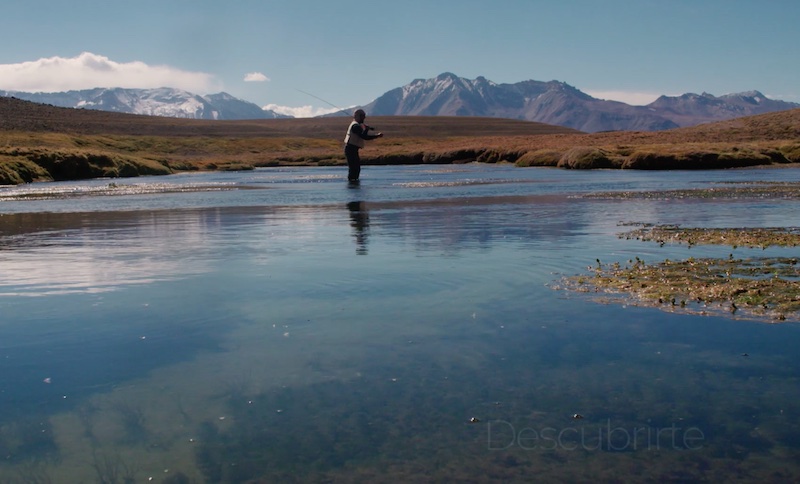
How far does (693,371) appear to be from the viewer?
339 inches

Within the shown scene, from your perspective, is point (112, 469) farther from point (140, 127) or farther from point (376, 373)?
point (140, 127)

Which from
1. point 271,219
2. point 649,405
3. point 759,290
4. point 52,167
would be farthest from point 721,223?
point 52,167

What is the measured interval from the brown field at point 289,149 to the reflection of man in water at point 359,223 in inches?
1362

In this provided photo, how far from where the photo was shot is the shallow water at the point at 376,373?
21.6ft

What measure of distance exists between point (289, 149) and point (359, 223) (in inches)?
4305

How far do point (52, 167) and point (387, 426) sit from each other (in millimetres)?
63876

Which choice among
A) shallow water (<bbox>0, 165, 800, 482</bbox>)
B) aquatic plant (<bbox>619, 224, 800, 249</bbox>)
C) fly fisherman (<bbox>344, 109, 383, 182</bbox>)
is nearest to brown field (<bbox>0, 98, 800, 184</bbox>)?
fly fisherman (<bbox>344, 109, 383, 182</bbox>)

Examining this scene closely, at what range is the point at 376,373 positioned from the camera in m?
8.79

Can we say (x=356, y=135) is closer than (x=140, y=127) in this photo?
Yes

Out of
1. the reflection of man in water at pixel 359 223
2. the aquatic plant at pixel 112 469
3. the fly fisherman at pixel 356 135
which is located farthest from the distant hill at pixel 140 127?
the aquatic plant at pixel 112 469

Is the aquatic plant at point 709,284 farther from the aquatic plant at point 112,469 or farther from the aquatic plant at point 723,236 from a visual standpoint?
the aquatic plant at point 112,469

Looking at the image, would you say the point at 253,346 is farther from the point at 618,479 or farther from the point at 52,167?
the point at 52,167

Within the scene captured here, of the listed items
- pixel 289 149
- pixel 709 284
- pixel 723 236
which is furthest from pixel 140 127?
pixel 709 284

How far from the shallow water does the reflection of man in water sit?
1.15 meters
